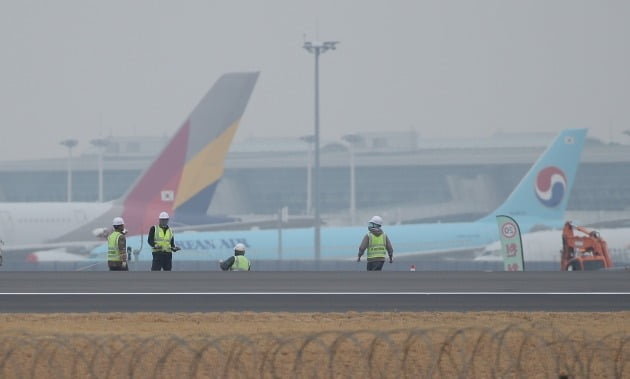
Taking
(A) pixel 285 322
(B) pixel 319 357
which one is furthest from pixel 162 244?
(B) pixel 319 357

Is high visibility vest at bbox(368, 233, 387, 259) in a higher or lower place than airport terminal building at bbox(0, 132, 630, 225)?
lower

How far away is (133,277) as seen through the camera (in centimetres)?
2658

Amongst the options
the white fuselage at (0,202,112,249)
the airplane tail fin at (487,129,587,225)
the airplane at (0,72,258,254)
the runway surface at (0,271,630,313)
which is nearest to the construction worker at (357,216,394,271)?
the runway surface at (0,271,630,313)

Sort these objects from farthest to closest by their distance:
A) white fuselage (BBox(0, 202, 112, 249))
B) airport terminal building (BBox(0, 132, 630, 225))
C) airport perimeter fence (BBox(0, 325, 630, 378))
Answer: airport terminal building (BBox(0, 132, 630, 225))
white fuselage (BBox(0, 202, 112, 249))
airport perimeter fence (BBox(0, 325, 630, 378))

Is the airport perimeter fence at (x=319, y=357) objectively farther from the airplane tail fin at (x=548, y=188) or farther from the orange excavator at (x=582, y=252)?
the airplane tail fin at (x=548, y=188)

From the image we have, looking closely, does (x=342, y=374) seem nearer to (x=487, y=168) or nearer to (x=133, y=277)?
(x=133, y=277)

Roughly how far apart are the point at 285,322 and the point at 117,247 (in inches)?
429

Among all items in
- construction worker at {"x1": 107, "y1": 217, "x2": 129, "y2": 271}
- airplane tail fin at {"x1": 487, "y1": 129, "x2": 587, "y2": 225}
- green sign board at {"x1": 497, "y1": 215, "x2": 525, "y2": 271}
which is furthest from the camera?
airplane tail fin at {"x1": 487, "y1": 129, "x2": 587, "y2": 225}

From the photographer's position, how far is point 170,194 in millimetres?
56781

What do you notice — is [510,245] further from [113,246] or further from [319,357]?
[319,357]

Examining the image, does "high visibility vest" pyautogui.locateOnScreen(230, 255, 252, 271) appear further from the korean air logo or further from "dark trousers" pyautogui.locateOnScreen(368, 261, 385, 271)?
the korean air logo

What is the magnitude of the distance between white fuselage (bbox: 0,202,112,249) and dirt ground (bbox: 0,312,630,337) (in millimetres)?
39456

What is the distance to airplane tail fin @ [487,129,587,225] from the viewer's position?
6988 centimetres

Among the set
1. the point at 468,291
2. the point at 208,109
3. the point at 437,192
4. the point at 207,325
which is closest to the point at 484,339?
the point at 207,325
